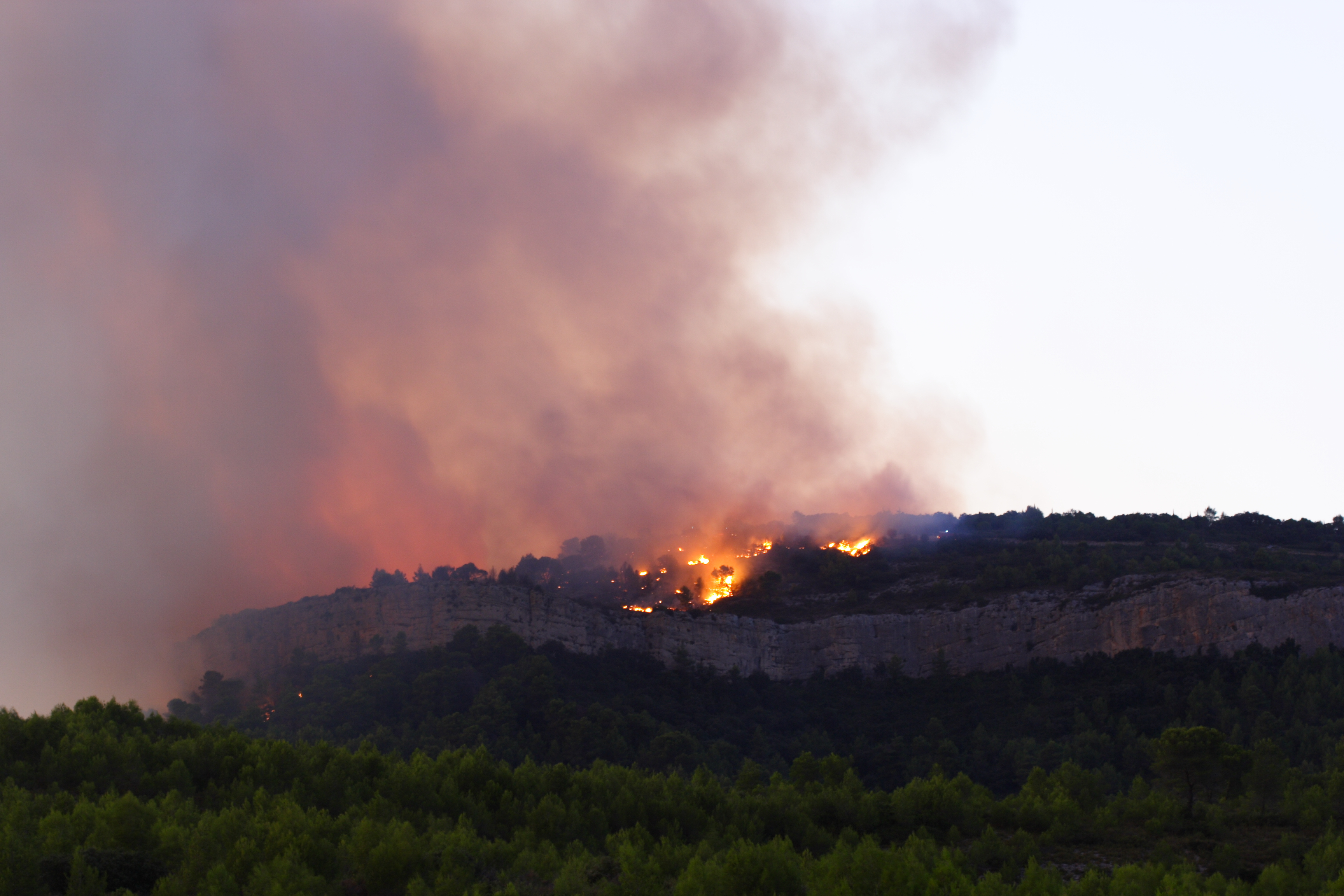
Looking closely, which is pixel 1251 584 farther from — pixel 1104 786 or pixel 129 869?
pixel 129 869

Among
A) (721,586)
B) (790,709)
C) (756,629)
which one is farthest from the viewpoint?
(721,586)

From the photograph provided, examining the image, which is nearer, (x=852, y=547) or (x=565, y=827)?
(x=565, y=827)

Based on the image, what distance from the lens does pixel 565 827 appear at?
50.8 meters

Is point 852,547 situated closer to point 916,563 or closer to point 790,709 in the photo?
point 916,563

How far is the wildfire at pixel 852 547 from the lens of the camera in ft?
468

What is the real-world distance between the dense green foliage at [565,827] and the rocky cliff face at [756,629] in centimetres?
3669

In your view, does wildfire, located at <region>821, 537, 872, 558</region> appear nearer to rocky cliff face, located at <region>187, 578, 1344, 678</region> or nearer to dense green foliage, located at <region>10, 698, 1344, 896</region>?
rocky cliff face, located at <region>187, 578, 1344, 678</region>

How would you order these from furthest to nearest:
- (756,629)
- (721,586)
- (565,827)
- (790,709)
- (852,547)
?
(852,547) → (721,586) → (756,629) → (790,709) → (565,827)

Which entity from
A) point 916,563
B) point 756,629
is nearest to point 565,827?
point 756,629

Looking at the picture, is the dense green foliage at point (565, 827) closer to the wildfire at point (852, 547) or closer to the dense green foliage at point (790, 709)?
the dense green foliage at point (790, 709)

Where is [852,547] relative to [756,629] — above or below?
above

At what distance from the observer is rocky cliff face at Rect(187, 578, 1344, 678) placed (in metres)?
101

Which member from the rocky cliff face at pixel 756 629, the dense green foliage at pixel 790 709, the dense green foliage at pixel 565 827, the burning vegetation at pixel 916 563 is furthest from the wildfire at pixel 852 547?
the dense green foliage at pixel 565 827

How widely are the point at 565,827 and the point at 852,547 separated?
10028cm
